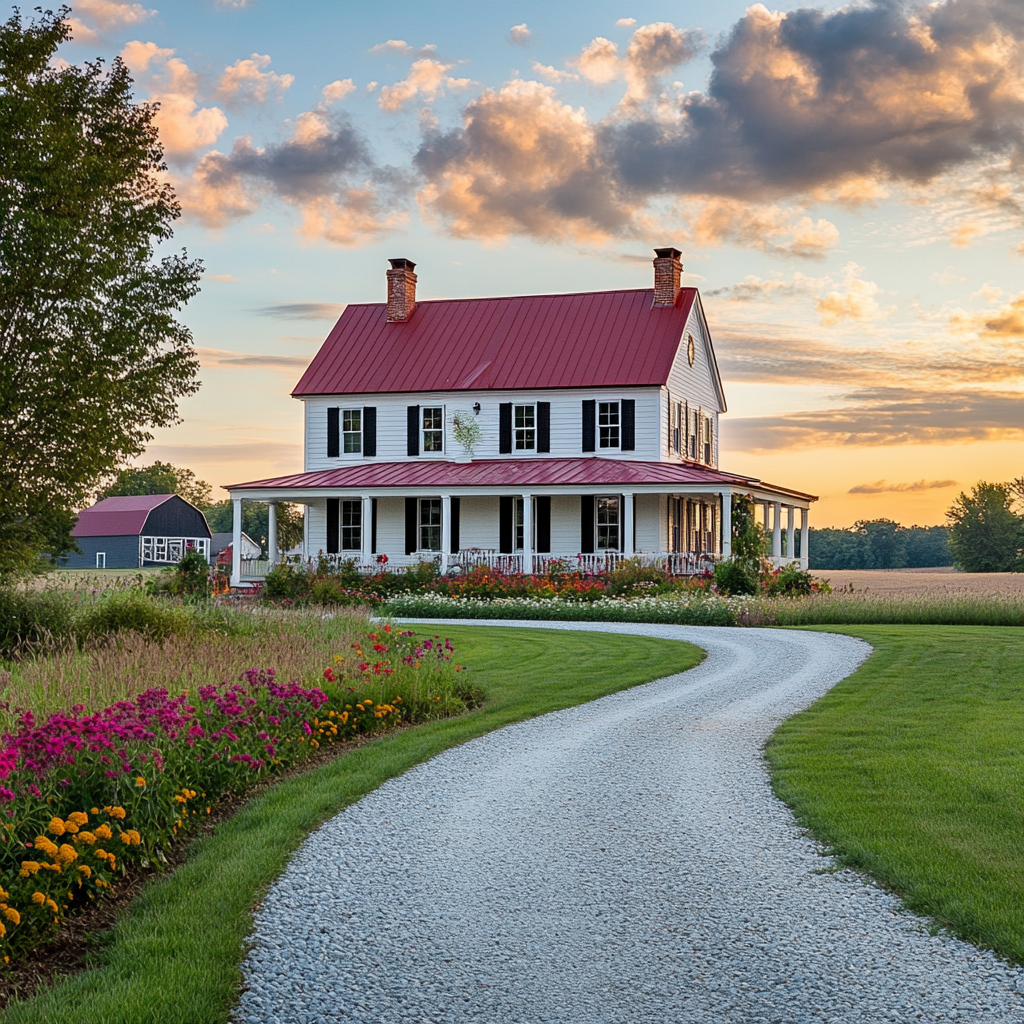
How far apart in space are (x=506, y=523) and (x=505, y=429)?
3290 mm

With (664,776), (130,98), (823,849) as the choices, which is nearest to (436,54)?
(130,98)

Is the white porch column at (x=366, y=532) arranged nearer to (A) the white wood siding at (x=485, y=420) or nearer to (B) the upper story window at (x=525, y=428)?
(A) the white wood siding at (x=485, y=420)

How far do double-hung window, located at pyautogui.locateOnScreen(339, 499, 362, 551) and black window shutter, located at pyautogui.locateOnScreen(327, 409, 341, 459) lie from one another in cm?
233

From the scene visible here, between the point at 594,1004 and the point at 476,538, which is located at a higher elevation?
the point at 476,538

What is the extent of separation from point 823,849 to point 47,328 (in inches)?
520

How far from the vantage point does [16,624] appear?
47.1 feet

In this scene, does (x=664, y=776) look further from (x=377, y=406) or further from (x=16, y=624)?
(x=377, y=406)

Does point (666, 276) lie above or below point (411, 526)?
above

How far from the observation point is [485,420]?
34219 millimetres

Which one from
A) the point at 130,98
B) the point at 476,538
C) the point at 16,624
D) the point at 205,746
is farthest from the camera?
the point at 476,538

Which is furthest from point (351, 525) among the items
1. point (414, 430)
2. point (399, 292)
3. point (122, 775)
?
point (122, 775)

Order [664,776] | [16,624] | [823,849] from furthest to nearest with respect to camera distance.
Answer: [16,624]
[664,776]
[823,849]

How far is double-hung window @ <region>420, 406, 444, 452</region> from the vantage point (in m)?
34.6

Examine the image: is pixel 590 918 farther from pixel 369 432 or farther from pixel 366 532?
pixel 369 432
